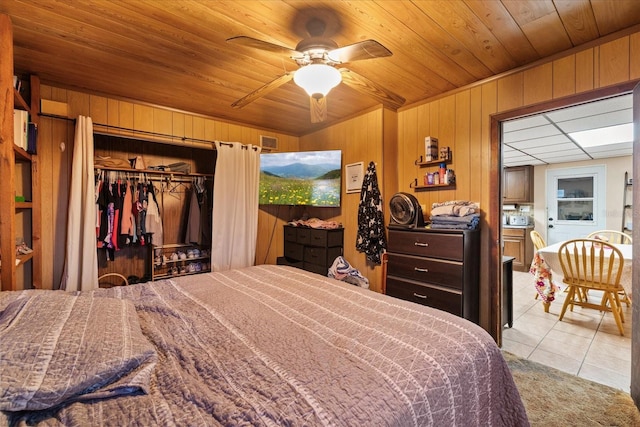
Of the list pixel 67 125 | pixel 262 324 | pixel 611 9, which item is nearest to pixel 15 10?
pixel 67 125

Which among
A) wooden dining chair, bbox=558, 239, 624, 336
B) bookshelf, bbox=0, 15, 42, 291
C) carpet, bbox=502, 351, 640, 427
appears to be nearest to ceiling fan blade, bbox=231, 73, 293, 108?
bookshelf, bbox=0, 15, 42, 291

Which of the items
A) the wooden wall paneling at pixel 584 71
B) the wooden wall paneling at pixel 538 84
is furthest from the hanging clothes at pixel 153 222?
the wooden wall paneling at pixel 584 71

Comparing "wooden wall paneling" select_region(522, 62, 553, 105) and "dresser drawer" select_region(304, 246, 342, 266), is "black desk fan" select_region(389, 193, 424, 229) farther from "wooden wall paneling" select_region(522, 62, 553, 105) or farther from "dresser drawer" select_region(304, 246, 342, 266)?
"wooden wall paneling" select_region(522, 62, 553, 105)

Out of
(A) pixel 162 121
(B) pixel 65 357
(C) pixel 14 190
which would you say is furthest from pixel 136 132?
(B) pixel 65 357

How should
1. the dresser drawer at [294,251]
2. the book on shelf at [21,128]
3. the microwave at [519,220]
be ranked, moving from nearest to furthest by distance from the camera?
the book on shelf at [21,128]
the dresser drawer at [294,251]
the microwave at [519,220]

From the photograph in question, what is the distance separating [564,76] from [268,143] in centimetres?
313

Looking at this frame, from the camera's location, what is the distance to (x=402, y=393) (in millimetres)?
785

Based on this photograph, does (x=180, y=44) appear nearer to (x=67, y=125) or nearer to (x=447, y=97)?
(x=67, y=125)

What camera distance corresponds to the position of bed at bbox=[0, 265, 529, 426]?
69 centimetres

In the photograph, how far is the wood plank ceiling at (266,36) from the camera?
5.43 feet

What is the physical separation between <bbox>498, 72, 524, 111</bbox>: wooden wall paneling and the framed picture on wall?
1.44 metres

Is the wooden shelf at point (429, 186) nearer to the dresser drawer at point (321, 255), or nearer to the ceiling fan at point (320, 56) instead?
the dresser drawer at point (321, 255)

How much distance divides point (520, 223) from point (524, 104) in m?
4.55

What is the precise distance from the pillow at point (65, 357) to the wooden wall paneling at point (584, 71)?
2919mm
